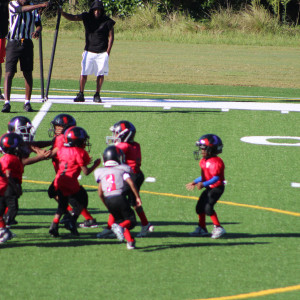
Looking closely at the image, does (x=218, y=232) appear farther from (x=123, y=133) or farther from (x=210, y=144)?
(x=123, y=133)

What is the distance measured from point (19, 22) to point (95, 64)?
91.1 inches

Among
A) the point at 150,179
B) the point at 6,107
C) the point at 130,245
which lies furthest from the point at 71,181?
the point at 6,107

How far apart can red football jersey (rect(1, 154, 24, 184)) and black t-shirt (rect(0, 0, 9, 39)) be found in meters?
8.13

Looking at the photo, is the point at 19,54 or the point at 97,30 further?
the point at 97,30

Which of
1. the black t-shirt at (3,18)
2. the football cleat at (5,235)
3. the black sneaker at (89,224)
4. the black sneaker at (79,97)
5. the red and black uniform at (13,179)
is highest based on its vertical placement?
the black t-shirt at (3,18)

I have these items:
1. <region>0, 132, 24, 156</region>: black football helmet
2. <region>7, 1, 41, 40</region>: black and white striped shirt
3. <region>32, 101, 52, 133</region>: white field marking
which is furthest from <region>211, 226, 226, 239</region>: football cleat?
<region>7, 1, 41, 40</region>: black and white striped shirt

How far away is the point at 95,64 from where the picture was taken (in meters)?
15.9

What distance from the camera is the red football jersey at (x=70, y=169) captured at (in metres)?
7.62

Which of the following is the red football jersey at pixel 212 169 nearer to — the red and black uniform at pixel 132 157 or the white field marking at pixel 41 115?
the red and black uniform at pixel 132 157

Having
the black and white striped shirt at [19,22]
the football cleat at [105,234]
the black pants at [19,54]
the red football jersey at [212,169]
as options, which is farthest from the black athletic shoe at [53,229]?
the black and white striped shirt at [19,22]

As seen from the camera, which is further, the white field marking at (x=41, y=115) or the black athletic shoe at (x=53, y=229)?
the white field marking at (x=41, y=115)

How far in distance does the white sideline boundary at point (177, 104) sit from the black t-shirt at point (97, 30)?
127 centimetres

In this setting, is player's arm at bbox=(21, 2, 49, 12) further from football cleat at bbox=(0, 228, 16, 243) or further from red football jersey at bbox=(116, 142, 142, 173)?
football cleat at bbox=(0, 228, 16, 243)

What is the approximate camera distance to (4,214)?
8102 mm
